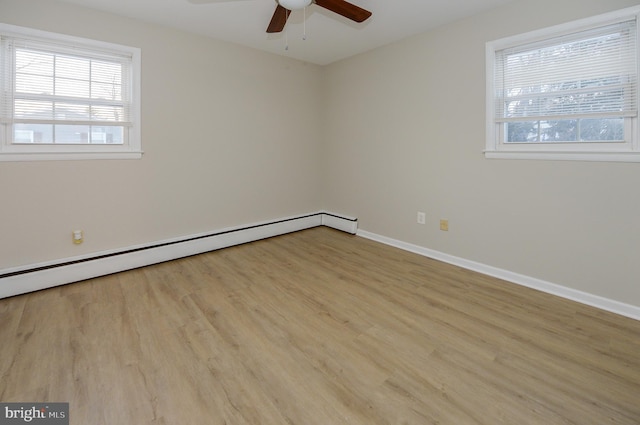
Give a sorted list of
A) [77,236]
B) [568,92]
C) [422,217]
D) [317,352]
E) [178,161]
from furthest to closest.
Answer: [422,217] → [178,161] → [77,236] → [568,92] → [317,352]

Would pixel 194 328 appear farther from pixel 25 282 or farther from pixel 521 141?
pixel 521 141

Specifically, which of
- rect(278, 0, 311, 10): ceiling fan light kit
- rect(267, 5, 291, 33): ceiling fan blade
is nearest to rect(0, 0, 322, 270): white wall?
rect(267, 5, 291, 33): ceiling fan blade

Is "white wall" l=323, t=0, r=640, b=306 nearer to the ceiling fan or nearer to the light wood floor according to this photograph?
the light wood floor

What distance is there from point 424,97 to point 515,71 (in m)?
0.85

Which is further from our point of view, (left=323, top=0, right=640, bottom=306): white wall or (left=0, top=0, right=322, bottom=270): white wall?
(left=0, top=0, right=322, bottom=270): white wall

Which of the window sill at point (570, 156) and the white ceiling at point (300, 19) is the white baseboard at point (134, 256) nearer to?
the window sill at point (570, 156)

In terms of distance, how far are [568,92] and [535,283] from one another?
156cm

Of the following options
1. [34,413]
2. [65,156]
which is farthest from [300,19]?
[34,413]

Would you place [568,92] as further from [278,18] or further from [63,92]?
[63,92]

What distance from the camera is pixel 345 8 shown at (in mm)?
2240

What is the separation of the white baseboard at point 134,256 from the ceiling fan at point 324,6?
2.32 m

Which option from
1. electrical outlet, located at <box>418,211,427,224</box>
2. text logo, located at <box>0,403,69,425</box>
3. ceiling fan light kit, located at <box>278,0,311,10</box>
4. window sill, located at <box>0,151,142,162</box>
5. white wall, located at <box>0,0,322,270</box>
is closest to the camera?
text logo, located at <box>0,403,69,425</box>

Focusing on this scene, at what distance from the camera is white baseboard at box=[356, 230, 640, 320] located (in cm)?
223

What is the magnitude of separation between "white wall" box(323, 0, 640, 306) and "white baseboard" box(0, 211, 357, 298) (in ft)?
3.13
